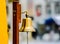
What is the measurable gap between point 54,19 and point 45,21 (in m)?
0.14

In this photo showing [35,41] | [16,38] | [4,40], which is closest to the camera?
[4,40]

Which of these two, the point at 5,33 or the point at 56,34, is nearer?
the point at 5,33

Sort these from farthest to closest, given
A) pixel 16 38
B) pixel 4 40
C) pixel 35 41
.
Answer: pixel 35 41, pixel 16 38, pixel 4 40

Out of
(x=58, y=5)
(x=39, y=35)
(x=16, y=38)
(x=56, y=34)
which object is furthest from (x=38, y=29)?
(x=16, y=38)

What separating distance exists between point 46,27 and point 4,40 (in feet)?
5.62

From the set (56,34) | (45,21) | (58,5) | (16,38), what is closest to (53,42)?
(56,34)

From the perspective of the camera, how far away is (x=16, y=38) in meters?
1.52

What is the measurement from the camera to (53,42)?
3084 millimetres

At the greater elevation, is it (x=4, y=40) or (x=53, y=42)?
(x=4, y=40)

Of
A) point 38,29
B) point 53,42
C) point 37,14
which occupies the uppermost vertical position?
point 37,14

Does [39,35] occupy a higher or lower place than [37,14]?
lower

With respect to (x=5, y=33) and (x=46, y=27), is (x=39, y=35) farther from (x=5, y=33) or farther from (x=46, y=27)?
(x=5, y=33)

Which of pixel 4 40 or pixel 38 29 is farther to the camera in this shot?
pixel 38 29

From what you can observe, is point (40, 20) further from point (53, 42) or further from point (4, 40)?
point (4, 40)
